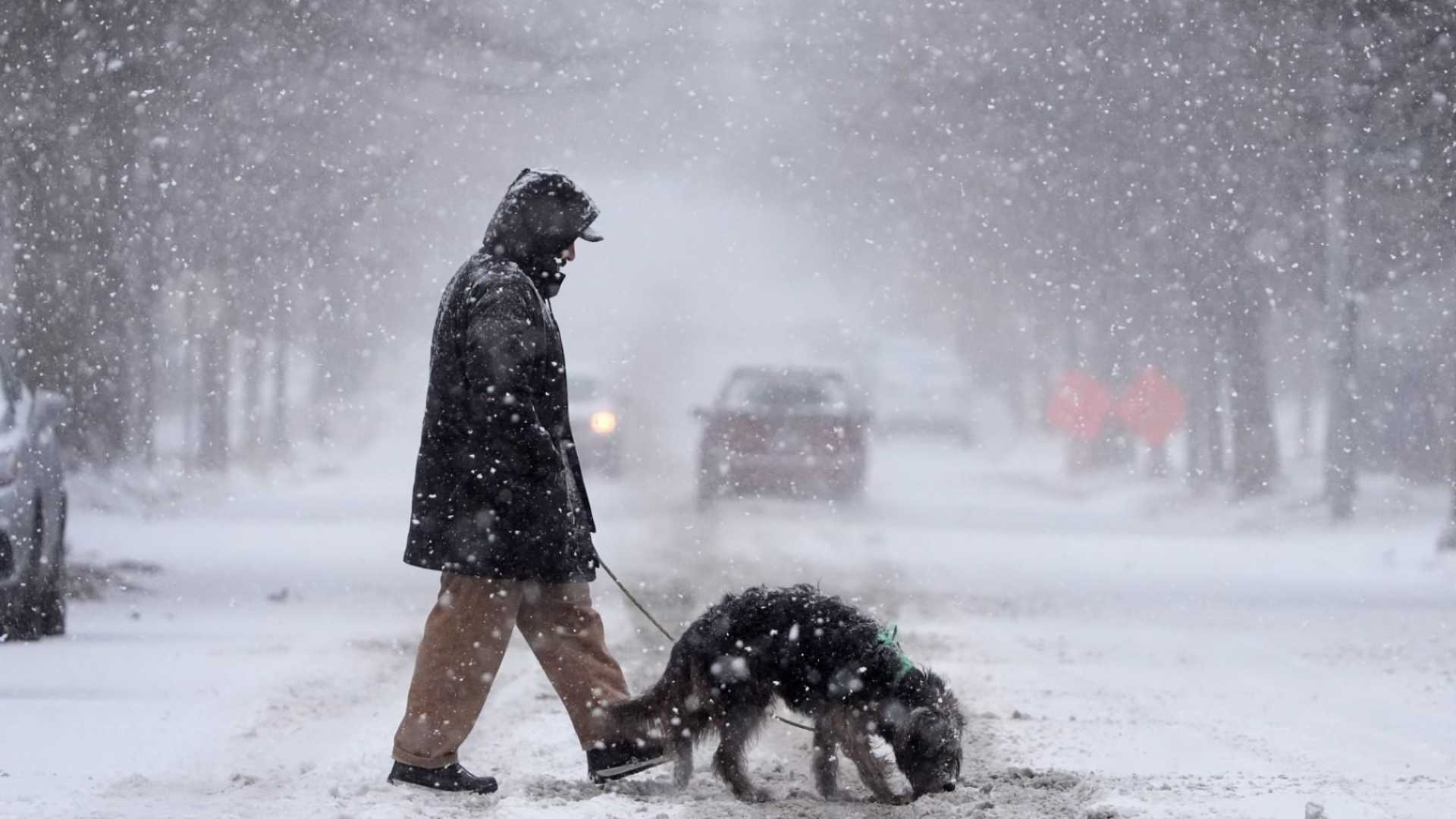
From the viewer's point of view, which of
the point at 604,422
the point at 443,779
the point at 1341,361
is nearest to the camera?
the point at 443,779

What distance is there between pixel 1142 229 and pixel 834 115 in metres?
4.05

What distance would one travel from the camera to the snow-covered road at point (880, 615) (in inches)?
206

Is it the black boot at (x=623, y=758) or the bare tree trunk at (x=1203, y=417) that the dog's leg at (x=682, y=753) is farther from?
the bare tree trunk at (x=1203, y=417)

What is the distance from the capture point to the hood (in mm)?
5207

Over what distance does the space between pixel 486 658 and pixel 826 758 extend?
1.06 meters

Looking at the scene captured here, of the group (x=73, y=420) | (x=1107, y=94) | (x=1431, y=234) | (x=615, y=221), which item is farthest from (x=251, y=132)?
(x=615, y=221)

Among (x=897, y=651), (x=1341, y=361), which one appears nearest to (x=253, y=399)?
(x=1341, y=361)

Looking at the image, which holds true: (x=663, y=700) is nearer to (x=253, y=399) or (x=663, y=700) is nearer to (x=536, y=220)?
(x=536, y=220)

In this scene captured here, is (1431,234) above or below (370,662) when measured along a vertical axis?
above

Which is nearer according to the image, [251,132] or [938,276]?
[251,132]

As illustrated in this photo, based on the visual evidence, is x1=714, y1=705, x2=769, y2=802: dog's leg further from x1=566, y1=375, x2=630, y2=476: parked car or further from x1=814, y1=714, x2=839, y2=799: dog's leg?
x1=566, y1=375, x2=630, y2=476: parked car

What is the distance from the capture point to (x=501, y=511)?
5062mm

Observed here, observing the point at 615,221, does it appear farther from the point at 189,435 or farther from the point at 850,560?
the point at 850,560

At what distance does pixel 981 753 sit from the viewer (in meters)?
6.05
